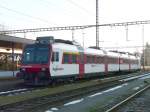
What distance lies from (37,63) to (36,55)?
66 centimetres

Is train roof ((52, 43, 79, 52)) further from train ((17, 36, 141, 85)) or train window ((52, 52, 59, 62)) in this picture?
train window ((52, 52, 59, 62))

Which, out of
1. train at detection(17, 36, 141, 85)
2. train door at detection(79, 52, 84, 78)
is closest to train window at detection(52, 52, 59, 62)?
train at detection(17, 36, 141, 85)

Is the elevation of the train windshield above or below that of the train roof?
below

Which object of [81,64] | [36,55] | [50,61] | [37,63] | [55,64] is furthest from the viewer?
[81,64]

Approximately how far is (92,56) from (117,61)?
13.9 meters

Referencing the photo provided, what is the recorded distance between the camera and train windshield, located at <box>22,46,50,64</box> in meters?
27.7

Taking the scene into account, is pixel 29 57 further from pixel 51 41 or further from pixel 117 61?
pixel 117 61

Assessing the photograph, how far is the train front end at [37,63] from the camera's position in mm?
27431

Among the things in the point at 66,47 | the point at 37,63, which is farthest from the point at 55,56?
the point at 66,47

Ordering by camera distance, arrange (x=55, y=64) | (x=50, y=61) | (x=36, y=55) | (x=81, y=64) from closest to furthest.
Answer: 1. (x=50, y=61)
2. (x=55, y=64)
3. (x=36, y=55)
4. (x=81, y=64)

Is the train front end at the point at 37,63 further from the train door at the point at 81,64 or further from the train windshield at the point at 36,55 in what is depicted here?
the train door at the point at 81,64

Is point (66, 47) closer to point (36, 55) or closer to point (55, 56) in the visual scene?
point (55, 56)

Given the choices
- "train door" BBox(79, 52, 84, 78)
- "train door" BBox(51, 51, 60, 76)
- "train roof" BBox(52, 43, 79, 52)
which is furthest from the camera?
"train door" BBox(79, 52, 84, 78)

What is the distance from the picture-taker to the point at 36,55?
28406mm
